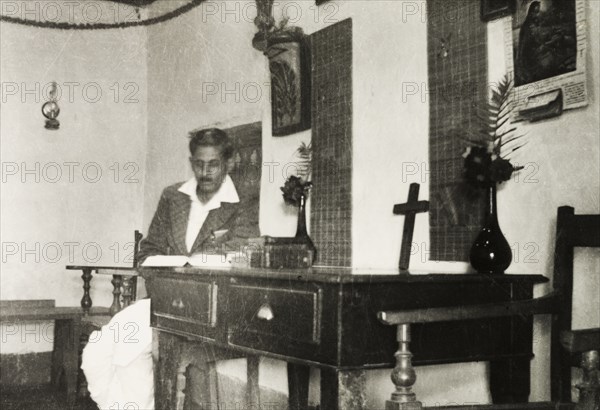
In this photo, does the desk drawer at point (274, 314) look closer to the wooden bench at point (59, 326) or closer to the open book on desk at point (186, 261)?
the open book on desk at point (186, 261)

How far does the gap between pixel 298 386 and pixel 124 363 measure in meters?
0.89

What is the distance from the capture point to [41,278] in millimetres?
5848

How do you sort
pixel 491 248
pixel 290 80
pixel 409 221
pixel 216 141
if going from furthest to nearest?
pixel 216 141
pixel 290 80
pixel 409 221
pixel 491 248

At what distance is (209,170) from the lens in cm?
452

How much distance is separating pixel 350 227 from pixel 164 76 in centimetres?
316

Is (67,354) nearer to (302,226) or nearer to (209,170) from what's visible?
(209,170)

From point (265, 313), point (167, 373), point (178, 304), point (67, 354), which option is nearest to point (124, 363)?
point (167, 373)

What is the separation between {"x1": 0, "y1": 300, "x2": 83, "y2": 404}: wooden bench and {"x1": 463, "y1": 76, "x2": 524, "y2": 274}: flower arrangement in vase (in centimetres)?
358

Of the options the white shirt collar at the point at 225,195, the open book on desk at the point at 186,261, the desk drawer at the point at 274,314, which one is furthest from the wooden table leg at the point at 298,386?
the white shirt collar at the point at 225,195

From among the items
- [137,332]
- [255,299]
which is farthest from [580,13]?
[137,332]

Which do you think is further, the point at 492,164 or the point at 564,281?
the point at 492,164

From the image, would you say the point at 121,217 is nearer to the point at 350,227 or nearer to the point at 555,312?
the point at 350,227

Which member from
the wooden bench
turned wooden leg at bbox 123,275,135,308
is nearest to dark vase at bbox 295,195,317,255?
turned wooden leg at bbox 123,275,135,308

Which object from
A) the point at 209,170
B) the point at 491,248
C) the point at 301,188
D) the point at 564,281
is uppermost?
the point at 209,170
